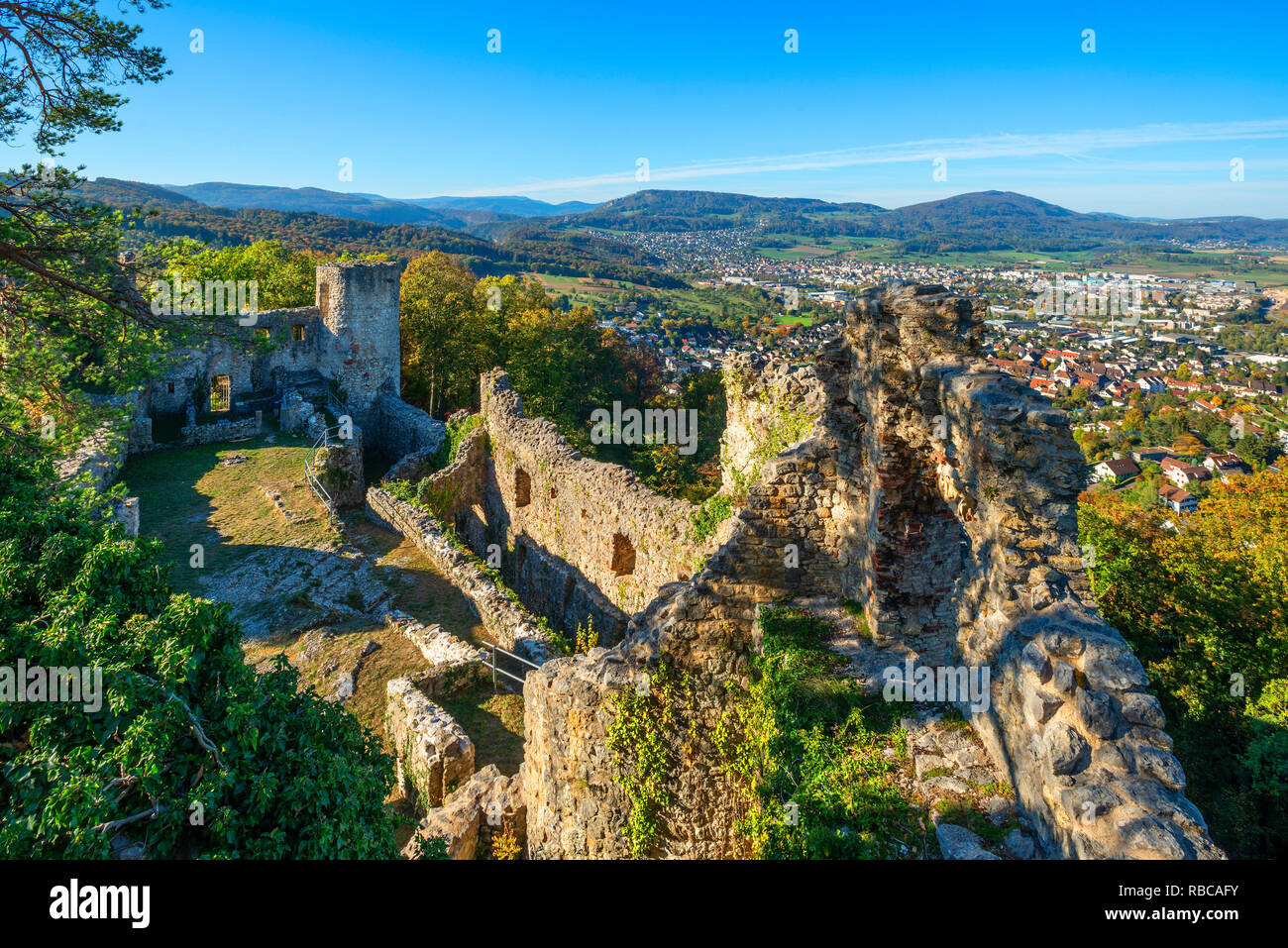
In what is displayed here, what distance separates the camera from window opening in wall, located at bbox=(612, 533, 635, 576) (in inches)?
517

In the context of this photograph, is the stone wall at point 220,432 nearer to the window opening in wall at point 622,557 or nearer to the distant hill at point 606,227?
the window opening in wall at point 622,557

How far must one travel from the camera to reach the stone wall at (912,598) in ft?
13.4

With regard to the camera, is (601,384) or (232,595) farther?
(601,384)

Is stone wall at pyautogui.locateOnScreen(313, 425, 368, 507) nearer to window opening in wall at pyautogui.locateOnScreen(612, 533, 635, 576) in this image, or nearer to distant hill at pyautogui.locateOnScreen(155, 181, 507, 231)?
window opening in wall at pyautogui.locateOnScreen(612, 533, 635, 576)

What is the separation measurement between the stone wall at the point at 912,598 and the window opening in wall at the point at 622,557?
556cm

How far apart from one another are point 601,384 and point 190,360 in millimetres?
21646

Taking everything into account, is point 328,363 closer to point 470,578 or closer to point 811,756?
point 470,578

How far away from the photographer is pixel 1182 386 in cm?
5031

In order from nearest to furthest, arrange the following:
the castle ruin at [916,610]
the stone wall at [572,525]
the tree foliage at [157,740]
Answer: the castle ruin at [916,610], the tree foliage at [157,740], the stone wall at [572,525]

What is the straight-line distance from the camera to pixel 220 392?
2638 cm

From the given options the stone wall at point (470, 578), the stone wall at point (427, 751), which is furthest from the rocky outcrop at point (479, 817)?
the stone wall at point (470, 578)

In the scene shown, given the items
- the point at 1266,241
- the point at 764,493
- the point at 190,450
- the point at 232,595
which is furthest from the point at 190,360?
the point at 1266,241

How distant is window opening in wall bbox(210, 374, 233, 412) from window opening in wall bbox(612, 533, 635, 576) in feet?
62.7
